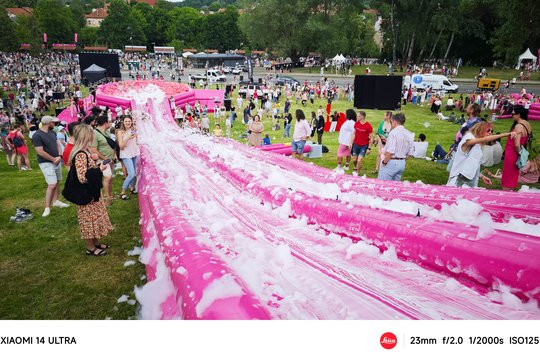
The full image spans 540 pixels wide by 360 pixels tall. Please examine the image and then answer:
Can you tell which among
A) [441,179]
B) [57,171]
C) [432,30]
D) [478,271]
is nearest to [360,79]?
[441,179]

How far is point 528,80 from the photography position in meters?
34.4

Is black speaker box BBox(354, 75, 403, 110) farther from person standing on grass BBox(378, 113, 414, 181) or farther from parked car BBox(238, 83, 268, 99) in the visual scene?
person standing on grass BBox(378, 113, 414, 181)

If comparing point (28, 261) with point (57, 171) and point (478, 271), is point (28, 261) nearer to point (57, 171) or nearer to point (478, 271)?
point (57, 171)

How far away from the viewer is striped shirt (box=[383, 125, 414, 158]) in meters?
5.10

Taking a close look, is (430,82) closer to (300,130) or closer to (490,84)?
(490,84)

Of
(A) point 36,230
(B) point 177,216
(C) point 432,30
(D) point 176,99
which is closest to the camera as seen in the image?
(B) point 177,216

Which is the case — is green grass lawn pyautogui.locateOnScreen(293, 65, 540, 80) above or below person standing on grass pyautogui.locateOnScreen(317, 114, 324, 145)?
above

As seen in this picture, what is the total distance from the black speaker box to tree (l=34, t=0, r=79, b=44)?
6845 centimetres

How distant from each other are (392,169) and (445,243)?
9.30ft

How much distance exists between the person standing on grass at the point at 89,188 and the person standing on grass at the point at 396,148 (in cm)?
395

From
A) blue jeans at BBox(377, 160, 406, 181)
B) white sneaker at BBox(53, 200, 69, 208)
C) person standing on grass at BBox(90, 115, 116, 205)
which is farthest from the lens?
white sneaker at BBox(53, 200, 69, 208)

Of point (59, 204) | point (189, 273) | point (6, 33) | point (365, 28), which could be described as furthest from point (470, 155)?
point (365, 28)

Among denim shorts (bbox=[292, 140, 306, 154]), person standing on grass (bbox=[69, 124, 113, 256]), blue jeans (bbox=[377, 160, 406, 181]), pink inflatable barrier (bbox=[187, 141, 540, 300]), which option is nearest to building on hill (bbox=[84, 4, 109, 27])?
denim shorts (bbox=[292, 140, 306, 154])

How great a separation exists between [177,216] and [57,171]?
302 cm
